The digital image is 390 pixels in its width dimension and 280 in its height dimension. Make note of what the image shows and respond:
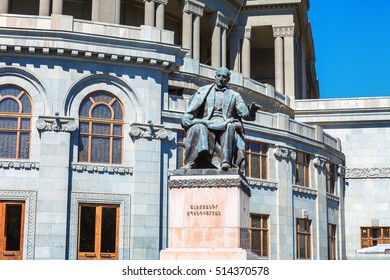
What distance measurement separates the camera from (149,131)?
31.5 metres

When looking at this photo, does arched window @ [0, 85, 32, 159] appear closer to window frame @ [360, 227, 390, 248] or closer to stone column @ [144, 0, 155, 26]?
stone column @ [144, 0, 155, 26]

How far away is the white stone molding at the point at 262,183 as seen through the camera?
34.8 meters

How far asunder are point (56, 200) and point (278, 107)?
19360 millimetres

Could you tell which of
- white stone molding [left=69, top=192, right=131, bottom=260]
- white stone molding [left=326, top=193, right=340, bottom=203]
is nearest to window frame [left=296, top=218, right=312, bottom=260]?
white stone molding [left=326, top=193, right=340, bottom=203]

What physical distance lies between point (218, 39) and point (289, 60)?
218 inches

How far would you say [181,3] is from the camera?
52719mm

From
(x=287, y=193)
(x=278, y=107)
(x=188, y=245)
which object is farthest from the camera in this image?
(x=278, y=107)

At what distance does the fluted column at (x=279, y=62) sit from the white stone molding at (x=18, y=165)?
92.2ft

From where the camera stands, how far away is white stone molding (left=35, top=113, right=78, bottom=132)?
3000 centimetres

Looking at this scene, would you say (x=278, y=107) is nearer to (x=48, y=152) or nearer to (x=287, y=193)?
(x=287, y=193)

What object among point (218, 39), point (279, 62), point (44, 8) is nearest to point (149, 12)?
point (218, 39)

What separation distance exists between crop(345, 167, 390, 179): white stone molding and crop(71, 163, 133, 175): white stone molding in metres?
18.4
